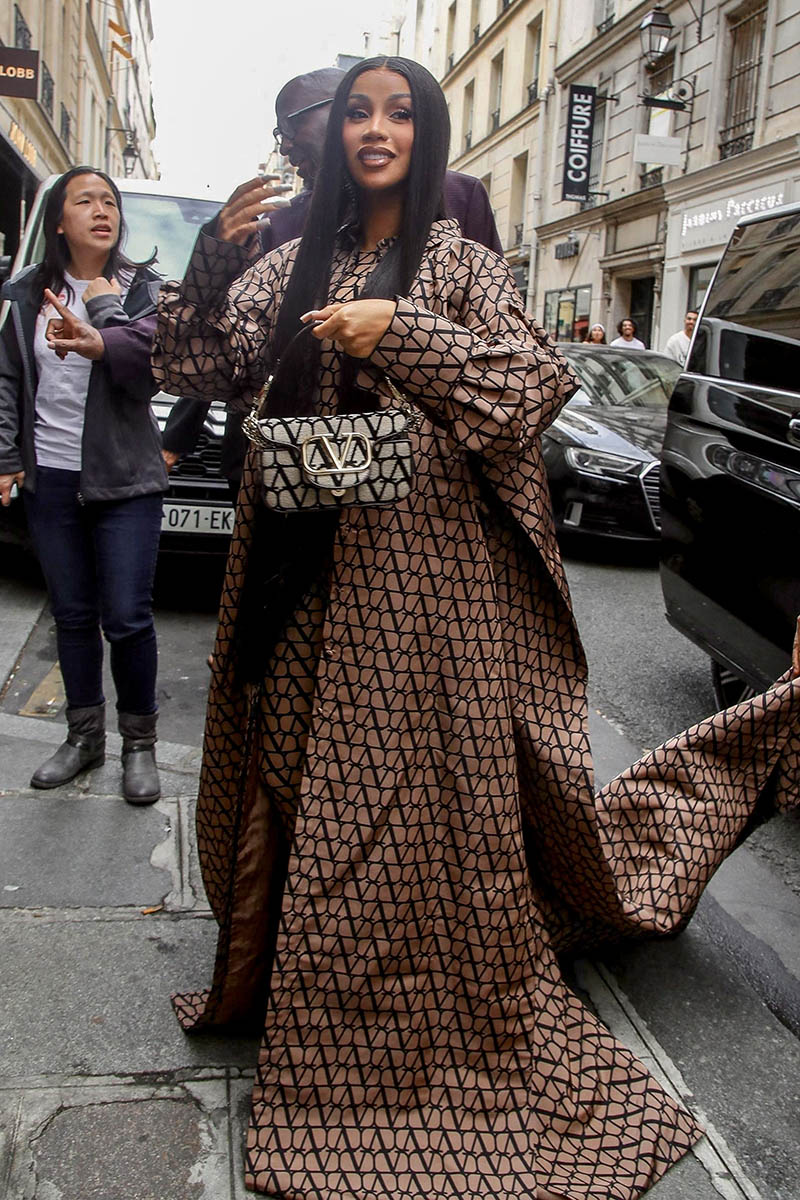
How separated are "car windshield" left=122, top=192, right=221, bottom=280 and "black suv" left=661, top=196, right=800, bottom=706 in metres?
3.03

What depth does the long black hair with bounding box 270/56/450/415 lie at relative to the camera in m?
2.03

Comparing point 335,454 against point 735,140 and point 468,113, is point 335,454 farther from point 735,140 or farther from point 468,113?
point 468,113

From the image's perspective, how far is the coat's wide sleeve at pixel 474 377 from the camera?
6.06 ft

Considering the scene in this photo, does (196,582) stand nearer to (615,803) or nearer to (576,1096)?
(615,803)

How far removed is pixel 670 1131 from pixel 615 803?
27.1 inches

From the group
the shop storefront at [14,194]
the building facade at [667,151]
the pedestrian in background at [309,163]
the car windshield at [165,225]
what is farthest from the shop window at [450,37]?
the pedestrian in background at [309,163]

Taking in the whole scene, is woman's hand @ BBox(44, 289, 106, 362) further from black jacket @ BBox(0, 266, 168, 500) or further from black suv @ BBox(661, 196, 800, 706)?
black suv @ BBox(661, 196, 800, 706)

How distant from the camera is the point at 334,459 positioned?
1862mm

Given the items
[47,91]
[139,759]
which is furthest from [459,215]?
[47,91]

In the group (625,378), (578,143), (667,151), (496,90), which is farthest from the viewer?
(496,90)

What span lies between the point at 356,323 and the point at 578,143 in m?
25.2

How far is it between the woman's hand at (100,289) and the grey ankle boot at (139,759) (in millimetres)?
1274

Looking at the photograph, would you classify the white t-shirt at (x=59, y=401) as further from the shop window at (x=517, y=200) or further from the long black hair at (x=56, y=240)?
the shop window at (x=517, y=200)

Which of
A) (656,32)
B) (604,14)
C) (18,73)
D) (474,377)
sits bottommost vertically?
(474,377)
